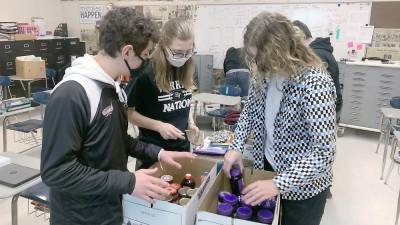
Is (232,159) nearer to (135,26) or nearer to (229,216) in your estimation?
(229,216)

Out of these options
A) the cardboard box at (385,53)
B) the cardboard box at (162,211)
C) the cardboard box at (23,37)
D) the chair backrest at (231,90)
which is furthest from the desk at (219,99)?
the cardboard box at (23,37)

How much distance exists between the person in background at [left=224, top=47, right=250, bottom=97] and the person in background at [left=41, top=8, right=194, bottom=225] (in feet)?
13.0

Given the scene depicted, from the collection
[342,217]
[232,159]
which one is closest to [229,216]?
[232,159]

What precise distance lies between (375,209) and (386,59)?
296 centimetres

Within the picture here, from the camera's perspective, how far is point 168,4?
655 cm

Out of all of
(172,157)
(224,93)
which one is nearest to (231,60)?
(224,93)

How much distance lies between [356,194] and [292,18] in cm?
323

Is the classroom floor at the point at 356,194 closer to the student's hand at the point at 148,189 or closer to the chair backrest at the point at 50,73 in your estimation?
the chair backrest at the point at 50,73

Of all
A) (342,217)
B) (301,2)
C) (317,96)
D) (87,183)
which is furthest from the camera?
(301,2)

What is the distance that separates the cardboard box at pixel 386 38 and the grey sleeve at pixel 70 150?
5424 millimetres

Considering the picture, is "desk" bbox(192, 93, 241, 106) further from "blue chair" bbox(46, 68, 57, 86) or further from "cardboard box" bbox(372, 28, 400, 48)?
"blue chair" bbox(46, 68, 57, 86)

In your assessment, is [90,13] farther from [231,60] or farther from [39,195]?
[39,195]

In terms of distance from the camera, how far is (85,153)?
3.35 ft

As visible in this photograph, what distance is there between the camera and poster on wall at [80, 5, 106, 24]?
7277 millimetres
